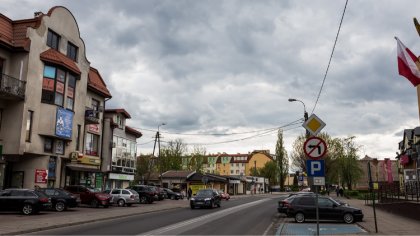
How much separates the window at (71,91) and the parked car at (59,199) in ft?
34.5

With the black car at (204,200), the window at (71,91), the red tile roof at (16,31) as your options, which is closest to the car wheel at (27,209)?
the red tile roof at (16,31)

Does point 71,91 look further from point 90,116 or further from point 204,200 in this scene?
point 204,200

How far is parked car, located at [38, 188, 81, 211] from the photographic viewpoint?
26.9 m

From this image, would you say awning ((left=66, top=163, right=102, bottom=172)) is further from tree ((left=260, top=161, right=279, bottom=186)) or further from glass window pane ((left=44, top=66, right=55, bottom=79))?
tree ((left=260, top=161, right=279, bottom=186))

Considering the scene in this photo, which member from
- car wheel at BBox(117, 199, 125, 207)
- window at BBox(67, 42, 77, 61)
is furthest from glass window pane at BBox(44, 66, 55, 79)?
car wheel at BBox(117, 199, 125, 207)

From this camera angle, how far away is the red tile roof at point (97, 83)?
41.9 meters

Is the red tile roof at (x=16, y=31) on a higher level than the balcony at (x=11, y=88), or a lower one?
higher

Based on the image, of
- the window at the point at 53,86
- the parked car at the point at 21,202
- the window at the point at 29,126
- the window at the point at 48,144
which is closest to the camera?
the parked car at the point at 21,202

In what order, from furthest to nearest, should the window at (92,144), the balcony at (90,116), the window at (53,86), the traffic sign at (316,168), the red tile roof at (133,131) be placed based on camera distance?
the red tile roof at (133,131) < the window at (92,144) < the balcony at (90,116) < the window at (53,86) < the traffic sign at (316,168)

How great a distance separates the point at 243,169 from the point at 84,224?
441 ft

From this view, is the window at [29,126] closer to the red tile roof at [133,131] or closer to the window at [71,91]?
the window at [71,91]

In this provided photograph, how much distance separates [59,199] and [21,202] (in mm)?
4087

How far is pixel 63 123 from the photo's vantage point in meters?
34.5

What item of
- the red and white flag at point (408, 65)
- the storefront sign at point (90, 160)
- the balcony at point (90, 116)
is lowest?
the storefront sign at point (90, 160)
